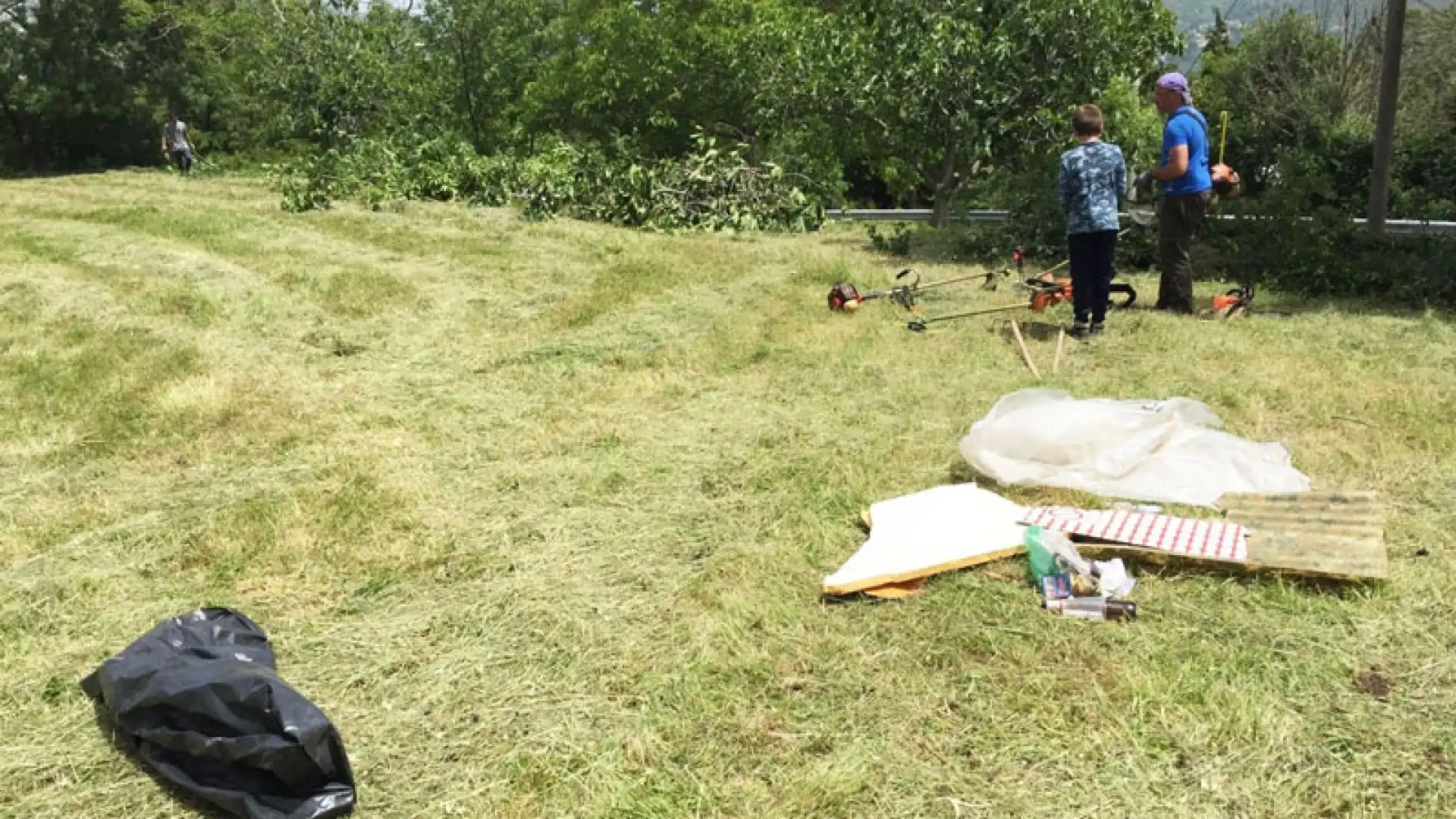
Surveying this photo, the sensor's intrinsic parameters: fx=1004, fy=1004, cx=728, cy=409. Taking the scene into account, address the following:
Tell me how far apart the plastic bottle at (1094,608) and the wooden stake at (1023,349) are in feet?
8.62

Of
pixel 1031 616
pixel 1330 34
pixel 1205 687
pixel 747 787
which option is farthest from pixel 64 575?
pixel 1330 34

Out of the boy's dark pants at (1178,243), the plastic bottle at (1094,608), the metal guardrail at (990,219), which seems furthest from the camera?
the metal guardrail at (990,219)

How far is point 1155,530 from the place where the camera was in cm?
356

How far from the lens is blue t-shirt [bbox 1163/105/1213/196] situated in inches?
260

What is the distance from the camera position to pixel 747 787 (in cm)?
253

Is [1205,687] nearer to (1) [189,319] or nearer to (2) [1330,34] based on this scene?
(1) [189,319]

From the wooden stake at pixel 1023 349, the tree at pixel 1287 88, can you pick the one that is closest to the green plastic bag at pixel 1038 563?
the wooden stake at pixel 1023 349

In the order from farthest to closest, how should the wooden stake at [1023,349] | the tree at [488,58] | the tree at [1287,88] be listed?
the tree at [488,58] → the tree at [1287,88] → the wooden stake at [1023,349]

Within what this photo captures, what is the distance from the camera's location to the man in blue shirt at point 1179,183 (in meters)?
6.59

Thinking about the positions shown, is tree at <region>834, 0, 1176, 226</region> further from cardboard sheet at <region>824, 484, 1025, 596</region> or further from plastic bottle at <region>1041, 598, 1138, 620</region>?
plastic bottle at <region>1041, 598, 1138, 620</region>

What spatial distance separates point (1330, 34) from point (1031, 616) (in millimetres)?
30938

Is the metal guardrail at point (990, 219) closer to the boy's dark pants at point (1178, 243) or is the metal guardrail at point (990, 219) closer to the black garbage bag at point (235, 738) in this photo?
the boy's dark pants at point (1178, 243)

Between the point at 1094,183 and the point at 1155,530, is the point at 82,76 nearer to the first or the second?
the point at 1094,183

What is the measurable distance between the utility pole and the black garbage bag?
912cm
